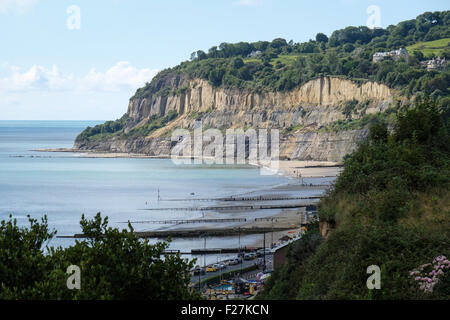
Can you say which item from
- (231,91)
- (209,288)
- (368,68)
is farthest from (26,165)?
(209,288)

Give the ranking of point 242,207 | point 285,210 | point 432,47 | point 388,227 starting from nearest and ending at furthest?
1. point 388,227
2. point 285,210
3. point 242,207
4. point 432,47

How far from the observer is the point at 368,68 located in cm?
14662

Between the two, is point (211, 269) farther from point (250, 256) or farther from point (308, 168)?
point (308, 168)

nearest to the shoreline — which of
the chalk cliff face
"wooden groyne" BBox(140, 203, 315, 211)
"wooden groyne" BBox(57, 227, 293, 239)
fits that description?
"wooden groyne" BBox(57, 227, 293, 239)

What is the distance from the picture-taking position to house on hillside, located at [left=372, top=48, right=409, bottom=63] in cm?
15450

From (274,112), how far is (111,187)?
6870 cm

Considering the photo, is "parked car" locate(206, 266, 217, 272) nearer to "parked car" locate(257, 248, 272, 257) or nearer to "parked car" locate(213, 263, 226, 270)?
A: "parked car" locate(213, 263, 226, 270)

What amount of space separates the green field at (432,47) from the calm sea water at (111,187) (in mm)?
63137

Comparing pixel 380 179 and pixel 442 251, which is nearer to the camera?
pixel 442 251

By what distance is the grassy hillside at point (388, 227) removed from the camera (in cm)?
1426

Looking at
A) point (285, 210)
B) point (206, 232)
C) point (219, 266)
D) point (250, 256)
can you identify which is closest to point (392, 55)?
point (285, 210)

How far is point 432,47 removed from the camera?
164m
